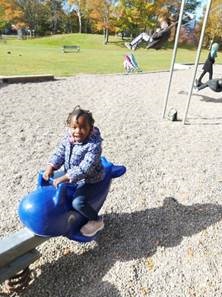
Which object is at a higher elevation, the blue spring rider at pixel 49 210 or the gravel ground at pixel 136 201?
the blue spring rider at pixel 49 210

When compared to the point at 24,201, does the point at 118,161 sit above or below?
below

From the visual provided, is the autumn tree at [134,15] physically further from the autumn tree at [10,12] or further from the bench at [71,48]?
the autumn tree at [10,12]

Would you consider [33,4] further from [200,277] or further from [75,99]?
[200,277]

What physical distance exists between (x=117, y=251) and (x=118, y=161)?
2.09 meters

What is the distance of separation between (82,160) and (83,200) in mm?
351

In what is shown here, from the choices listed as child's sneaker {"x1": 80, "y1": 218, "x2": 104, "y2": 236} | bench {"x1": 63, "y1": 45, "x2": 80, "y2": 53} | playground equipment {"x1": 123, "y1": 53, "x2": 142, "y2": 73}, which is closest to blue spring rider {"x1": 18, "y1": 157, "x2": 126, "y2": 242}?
child's sneaker {"x1": 80, "y1": 218, "x2": 104, "y2": 236}

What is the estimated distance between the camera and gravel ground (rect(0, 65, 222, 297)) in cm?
291

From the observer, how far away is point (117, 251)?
3.22 meters

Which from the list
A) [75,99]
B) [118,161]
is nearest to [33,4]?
[75,99]

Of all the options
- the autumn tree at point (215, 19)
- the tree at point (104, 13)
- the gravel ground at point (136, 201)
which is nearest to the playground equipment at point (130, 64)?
the gravel ground at point (136, 201)

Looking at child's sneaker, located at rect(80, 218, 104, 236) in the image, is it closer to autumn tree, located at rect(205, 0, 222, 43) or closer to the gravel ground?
the gravel ground

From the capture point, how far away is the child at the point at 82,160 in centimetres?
283

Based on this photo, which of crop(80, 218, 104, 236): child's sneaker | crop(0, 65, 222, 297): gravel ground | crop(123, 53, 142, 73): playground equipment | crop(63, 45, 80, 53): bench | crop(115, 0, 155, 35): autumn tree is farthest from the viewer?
crop(115, 0, 155, 35): autumn tree

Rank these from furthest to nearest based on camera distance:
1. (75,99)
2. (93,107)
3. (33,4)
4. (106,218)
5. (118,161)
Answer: (33,4) → (75,99) → (93,107) → (118,161) → (106,218)
